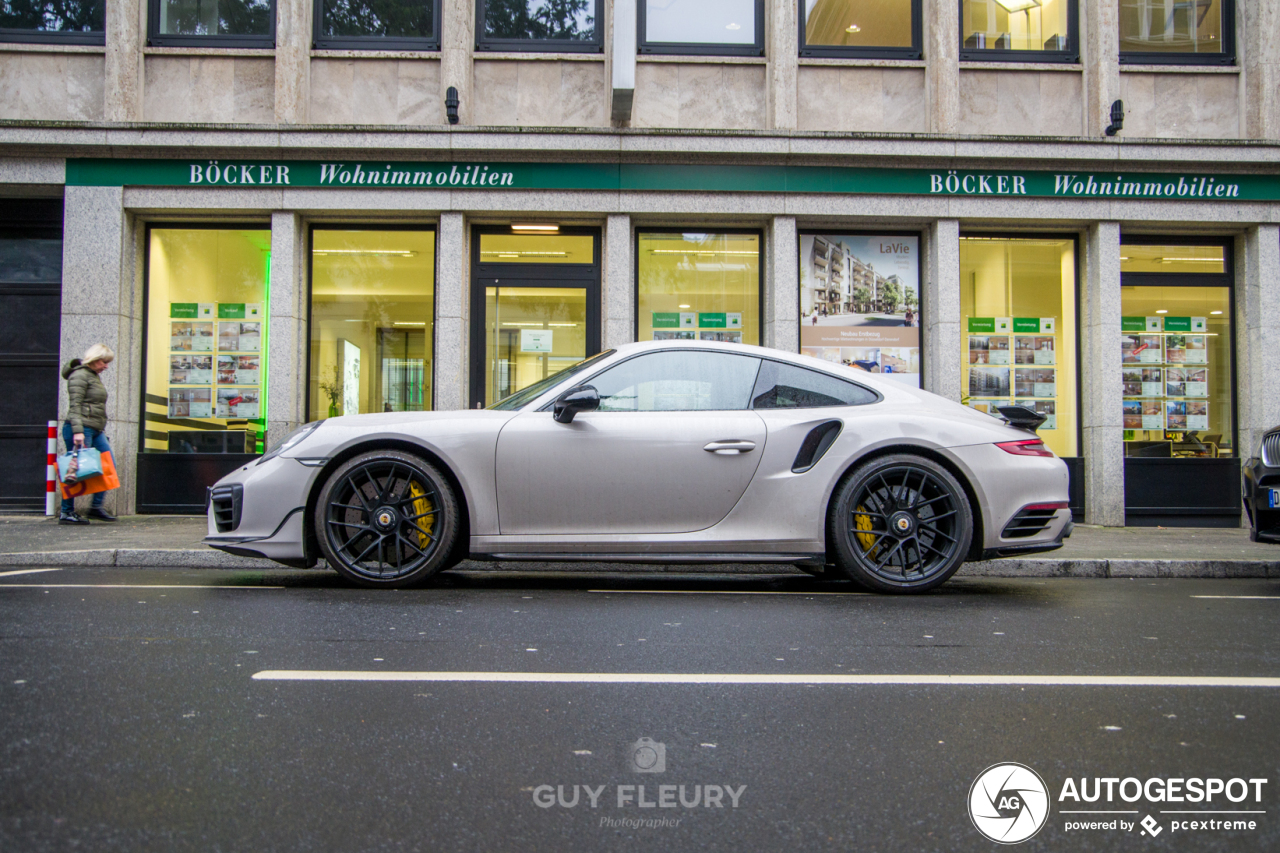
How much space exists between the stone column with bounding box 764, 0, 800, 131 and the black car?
6.49m

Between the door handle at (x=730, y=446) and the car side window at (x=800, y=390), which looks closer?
the door handle at (x=730, y=446)

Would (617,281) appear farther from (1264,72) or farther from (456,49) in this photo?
(1264,72)

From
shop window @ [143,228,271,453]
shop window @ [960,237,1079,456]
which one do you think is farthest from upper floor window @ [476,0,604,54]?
shop window @ [960,237,1079,456]

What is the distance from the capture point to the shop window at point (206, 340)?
11.4 meters

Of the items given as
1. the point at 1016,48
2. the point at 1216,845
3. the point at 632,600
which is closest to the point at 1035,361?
the point at 1016,48

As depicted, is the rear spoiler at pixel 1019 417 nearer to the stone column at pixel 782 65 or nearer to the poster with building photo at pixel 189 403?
the stone column at pixel 782 65

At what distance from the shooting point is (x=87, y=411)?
1004 cm

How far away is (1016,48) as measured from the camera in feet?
38.5

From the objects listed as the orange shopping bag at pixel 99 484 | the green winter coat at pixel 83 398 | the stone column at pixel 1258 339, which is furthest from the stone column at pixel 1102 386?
the green winter coat at pixel 83 398

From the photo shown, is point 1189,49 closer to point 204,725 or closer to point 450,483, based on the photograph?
point 450,483

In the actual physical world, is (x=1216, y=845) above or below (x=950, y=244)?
below

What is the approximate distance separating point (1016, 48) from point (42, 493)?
1273 cm

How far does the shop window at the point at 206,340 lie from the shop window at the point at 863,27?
7.07 m

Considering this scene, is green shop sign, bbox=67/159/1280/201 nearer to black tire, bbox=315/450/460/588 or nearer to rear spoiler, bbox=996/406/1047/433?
rear spoiler, bbox=996/406/1047/433
